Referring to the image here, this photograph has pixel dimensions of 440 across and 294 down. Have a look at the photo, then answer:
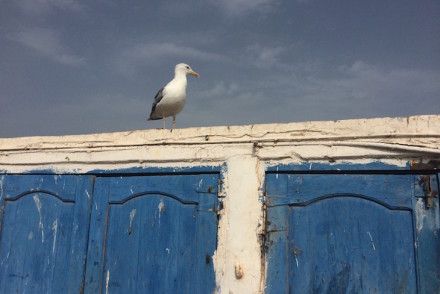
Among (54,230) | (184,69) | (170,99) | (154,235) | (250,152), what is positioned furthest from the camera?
(184,69)

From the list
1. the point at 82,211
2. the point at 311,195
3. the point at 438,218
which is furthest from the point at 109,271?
the point at 438,218

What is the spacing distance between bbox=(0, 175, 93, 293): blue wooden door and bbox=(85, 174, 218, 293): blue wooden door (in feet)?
0.55

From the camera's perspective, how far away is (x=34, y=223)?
3809mm

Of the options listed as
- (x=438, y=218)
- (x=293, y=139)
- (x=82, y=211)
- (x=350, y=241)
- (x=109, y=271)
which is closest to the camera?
(x=438, y=218)

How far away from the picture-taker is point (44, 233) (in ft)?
12.3

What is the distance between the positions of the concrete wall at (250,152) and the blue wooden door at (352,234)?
14cm

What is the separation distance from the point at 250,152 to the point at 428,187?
135 centimetres

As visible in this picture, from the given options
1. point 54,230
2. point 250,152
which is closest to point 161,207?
point 250,152

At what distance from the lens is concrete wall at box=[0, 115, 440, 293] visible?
2850mm

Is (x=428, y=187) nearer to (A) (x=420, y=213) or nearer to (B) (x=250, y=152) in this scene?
(A) (x=420, y=213)

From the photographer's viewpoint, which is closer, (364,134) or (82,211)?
(364,134)

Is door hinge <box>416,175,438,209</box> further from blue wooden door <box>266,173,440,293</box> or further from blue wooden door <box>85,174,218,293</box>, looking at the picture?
blue wooden door <box>85,174,218,293</box>

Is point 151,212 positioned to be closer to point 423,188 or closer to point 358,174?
point 358,174

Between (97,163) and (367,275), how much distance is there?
2.60 m
